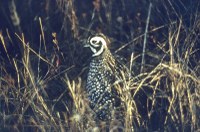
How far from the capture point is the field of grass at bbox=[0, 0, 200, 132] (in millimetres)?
5027

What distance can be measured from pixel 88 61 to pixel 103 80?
2.96ft

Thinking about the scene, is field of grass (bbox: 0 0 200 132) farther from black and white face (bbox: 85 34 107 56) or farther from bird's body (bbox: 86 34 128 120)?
black and white face (bbox: 85 34 107 56)

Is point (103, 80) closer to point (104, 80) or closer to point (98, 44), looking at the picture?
point (104, 80)

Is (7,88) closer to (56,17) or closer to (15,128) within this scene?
(15,128)

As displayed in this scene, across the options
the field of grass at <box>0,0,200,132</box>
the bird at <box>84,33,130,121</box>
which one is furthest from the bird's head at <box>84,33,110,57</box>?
the field of grass at <box>0,0,200,132</box>

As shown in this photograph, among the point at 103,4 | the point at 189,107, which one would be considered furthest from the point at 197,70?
the point at 103,4

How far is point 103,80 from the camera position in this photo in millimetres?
5512

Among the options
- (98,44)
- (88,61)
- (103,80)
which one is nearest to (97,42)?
(98,44)

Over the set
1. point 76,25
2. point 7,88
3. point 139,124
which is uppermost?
point 76,25

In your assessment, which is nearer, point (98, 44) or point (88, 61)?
point (98, 44)

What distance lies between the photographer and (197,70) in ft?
17.7

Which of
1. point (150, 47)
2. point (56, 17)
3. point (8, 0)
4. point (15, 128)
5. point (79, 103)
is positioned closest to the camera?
point (79, 103)

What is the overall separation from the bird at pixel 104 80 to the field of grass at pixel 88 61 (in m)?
0.11

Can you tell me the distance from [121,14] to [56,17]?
2.32ft
